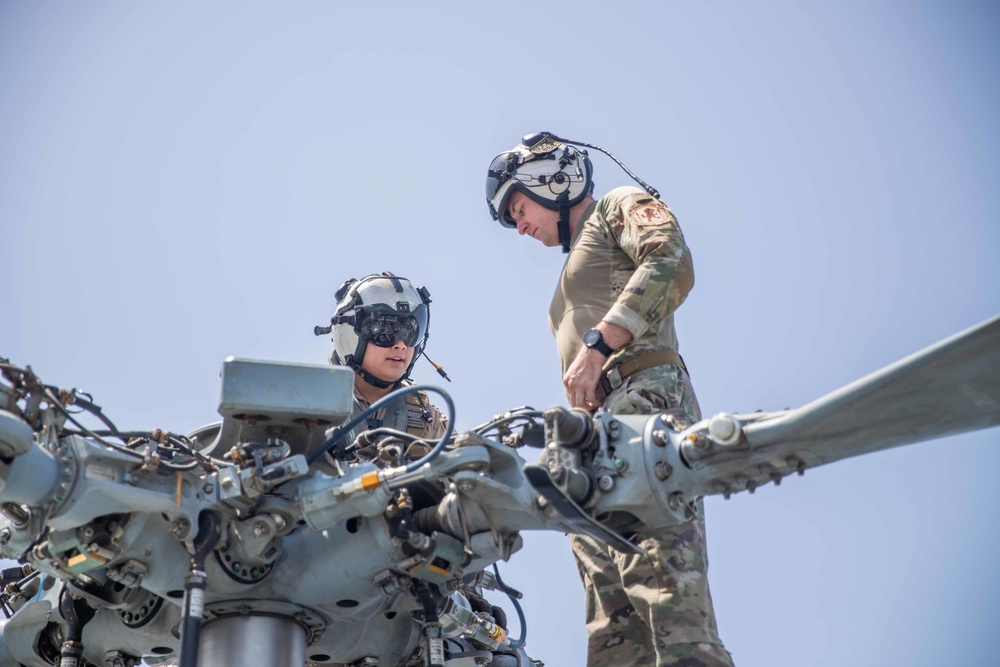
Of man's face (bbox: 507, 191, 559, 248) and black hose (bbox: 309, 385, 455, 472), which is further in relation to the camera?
man's face (bbox: 507, 191, 559, 248)

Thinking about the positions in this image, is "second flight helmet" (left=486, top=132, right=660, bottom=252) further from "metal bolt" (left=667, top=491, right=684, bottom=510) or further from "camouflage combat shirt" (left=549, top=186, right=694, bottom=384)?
"metal bolt" (left=667, top=491, right=684, bottom=510)

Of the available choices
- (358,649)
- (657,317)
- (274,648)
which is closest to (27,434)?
(274,648)

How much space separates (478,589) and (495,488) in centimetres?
218

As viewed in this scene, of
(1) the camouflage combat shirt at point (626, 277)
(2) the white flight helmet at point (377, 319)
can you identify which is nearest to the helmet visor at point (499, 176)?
(1) the camouflage combat shirt at point (626, 277)

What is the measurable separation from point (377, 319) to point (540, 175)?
6.54 ft

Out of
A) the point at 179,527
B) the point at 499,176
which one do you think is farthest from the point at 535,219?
the point at 179,527

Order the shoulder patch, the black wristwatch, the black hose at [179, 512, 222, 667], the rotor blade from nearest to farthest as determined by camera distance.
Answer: the rotor blade, the black hose at [179, 512, 222, 667], the black wristwatch, the shoulder patch

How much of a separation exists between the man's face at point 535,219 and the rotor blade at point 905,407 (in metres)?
4.02

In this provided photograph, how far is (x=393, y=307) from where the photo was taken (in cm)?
1204

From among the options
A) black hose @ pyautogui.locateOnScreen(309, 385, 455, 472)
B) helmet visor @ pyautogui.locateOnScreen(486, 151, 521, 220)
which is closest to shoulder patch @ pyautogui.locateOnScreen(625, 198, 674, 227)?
helmet visor @ pyautogui.locateOnScreen(486, 151, 521, 220)

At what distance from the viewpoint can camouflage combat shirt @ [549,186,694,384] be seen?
957 cm

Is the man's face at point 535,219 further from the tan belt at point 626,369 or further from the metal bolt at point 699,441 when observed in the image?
the metal bolt at point 699,441

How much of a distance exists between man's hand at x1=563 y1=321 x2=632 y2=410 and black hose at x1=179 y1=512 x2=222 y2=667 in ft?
8.80

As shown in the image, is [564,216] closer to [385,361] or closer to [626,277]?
[626,277]
